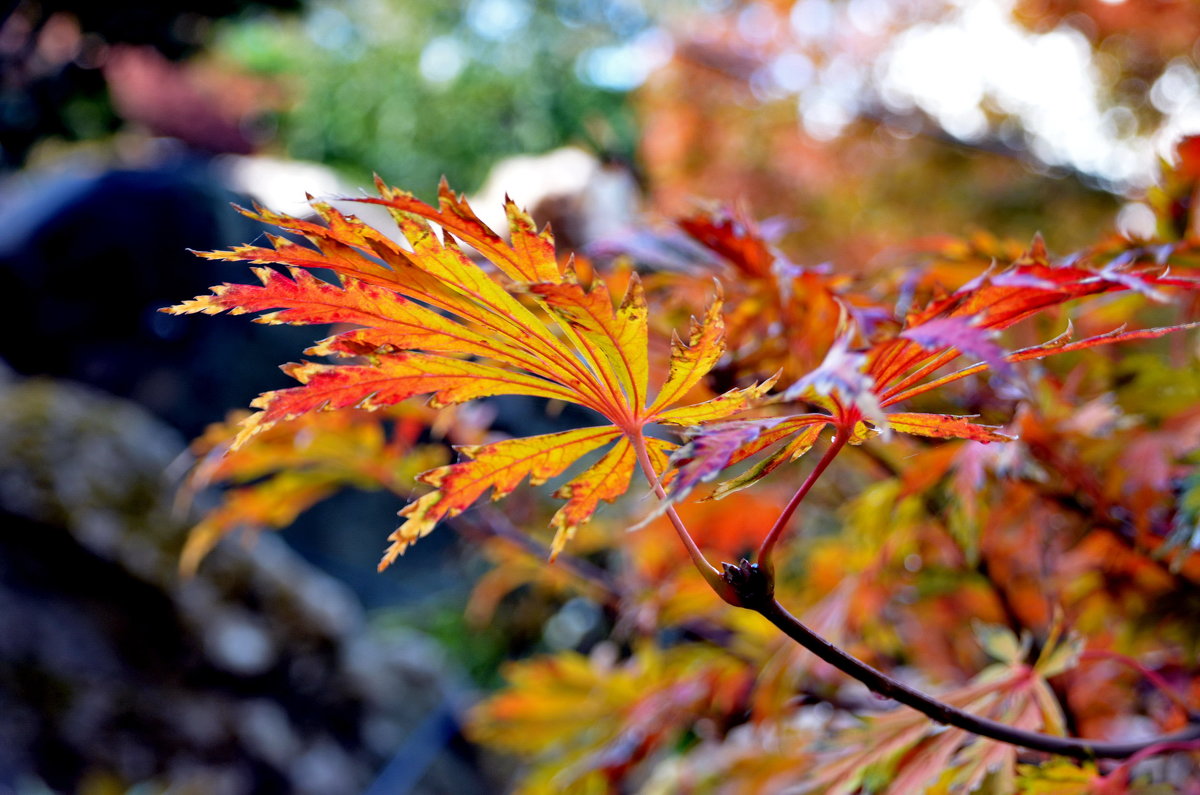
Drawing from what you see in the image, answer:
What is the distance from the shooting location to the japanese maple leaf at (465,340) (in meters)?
0.27

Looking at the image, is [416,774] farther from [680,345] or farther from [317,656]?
[680,345]

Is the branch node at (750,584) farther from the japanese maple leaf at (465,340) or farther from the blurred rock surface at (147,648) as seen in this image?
the blurred rock surface at (147,648)

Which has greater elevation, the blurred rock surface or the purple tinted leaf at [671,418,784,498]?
the purple tinted leaf at [671,418,784,498]

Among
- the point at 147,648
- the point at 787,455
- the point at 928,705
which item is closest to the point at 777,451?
the point at 787,455

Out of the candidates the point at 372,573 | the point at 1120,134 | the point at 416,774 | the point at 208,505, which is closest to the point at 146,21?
the point at 208,505

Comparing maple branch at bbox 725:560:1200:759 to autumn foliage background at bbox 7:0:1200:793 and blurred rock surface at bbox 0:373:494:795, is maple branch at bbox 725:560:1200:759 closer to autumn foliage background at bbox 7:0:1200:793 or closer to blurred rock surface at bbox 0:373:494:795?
autumn foliage background at bbox 7:0:1200:793

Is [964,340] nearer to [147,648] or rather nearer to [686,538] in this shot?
[686,538]

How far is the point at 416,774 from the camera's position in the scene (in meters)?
2.39

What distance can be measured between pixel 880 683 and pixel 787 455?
9cm

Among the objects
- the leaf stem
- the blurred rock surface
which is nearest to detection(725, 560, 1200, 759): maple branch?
the leaf stem

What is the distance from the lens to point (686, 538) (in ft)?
0.87

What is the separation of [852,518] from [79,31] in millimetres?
4208

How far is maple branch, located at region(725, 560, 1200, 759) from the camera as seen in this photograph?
0.26 meters

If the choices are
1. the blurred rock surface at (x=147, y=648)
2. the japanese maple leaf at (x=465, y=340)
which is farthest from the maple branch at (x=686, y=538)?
the blurred rock surface at (x=147, y=648)
